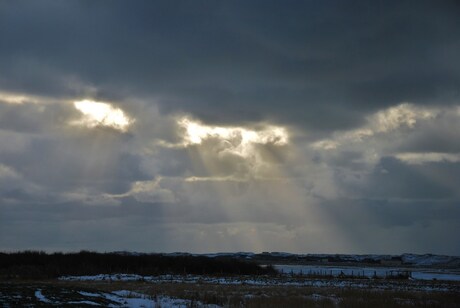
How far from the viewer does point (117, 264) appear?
90.8 metres

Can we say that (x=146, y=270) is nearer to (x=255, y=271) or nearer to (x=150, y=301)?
(x=255, y=271)

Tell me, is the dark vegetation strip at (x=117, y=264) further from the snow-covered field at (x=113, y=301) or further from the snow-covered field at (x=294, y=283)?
the snow-covered field at (x=113, y=301)

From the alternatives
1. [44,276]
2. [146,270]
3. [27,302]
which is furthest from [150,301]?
[146,270]

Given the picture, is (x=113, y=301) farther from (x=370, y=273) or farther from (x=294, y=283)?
(x=370, y=273)

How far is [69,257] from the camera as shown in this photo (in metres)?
91.5

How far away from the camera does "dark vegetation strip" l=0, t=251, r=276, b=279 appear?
80.9m

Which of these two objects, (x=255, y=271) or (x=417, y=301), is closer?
(x=417, y=301)

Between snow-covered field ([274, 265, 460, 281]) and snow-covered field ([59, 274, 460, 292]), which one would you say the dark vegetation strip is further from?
snow-covered field ([274, 265, 460, 281])

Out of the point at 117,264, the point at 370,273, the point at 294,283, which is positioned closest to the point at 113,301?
the point at 294,283

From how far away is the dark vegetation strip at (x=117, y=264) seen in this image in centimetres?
8088

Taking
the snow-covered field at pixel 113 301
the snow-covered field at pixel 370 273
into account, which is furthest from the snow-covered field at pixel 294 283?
the snow-covered field at pixel 113 301

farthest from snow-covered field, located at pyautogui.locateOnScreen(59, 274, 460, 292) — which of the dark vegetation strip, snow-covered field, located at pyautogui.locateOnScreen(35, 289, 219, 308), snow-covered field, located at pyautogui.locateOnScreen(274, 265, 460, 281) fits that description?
snow-covered field, located at pyautogui.locateOnScreen(35, 289, 219, 308)

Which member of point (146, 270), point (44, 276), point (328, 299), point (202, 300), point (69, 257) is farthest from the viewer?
point (69, 257)

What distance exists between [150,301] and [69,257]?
61463 millimetres
